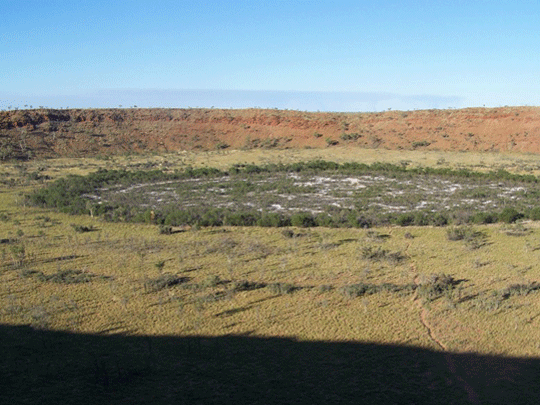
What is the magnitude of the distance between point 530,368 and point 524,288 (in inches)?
167

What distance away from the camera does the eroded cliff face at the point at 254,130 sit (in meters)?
57.2

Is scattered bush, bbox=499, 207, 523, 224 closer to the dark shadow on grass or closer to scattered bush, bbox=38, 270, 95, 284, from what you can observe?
the dark shadow on grass

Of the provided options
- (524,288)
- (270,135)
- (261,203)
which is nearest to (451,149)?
(270,135)

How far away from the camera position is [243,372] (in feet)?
32.1

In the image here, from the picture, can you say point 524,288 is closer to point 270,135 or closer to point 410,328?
point 410,328

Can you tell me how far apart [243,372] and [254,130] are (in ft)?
190

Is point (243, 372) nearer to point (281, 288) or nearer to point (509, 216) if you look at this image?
point (281, 288)

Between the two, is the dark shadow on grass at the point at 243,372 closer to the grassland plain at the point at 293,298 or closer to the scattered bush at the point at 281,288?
the grassland plain at the point at 293,298

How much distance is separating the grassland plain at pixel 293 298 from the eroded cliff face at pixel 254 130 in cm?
3837

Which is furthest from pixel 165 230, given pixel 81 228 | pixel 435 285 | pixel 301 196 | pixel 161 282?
pixel 435 285

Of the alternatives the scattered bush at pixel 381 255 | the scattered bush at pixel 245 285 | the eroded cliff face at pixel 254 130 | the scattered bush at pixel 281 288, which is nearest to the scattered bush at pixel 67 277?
the scattered bush at pixel 245 285

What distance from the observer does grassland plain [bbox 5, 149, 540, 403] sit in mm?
9758

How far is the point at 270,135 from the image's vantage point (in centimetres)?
6494

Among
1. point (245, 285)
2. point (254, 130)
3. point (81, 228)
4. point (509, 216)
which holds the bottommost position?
point (245, 285)
